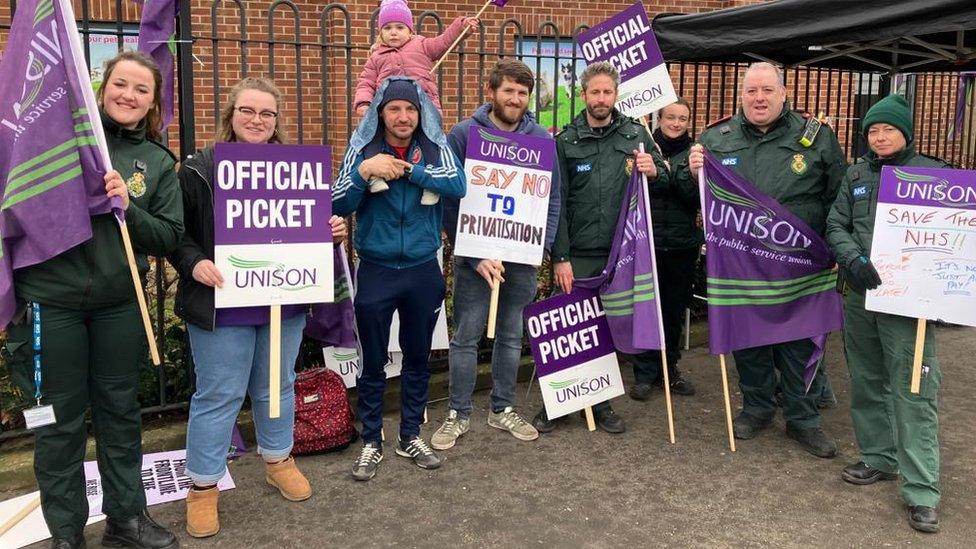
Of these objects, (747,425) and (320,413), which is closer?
(320,413)

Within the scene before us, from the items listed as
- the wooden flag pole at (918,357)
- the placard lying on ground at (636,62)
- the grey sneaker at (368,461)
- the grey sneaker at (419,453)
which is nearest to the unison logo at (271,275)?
the grey sneaker at (368,461)

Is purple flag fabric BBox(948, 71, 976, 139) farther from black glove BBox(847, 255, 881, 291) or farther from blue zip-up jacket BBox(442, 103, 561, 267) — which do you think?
blue zip-up jacket BBox(442, 103, 561, 267)

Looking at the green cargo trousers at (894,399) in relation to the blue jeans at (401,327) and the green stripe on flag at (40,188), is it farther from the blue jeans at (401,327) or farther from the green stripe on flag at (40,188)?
the green stripe on flag at (40,188)

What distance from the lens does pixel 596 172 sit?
4578 millimetres

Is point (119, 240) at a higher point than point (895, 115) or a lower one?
lower

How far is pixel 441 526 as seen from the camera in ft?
12.0

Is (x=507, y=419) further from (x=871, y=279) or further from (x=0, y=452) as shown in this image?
(x=0, y=452)

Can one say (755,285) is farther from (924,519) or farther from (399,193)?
(399,193)

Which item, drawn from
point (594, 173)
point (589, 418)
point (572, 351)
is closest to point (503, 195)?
point (594, 173)

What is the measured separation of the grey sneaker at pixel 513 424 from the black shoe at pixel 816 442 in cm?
147

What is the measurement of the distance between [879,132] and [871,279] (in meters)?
0.67

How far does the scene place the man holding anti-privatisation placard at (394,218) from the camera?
3.79 meters

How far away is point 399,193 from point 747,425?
244 cm

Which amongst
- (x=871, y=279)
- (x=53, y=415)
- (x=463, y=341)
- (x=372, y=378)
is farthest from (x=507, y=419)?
(x=53, y=415)
